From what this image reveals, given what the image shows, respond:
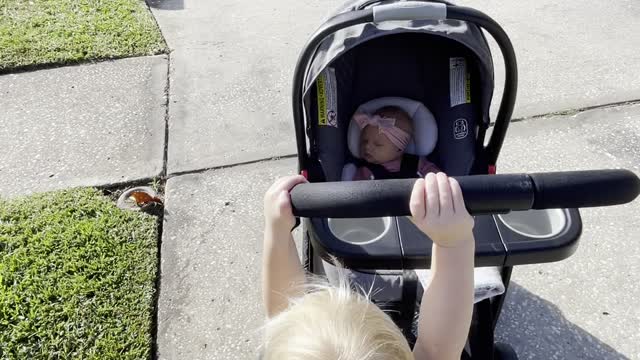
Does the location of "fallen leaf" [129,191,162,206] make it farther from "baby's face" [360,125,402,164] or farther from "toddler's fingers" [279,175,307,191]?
"toddler's fingers" [279,175,307,191]

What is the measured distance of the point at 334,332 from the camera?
1.10 m

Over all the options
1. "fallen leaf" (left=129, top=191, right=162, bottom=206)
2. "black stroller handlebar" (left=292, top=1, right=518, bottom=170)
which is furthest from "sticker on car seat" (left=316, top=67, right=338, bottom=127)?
"fallen leaf" (left=129, top=191, right=162, bottom=206)

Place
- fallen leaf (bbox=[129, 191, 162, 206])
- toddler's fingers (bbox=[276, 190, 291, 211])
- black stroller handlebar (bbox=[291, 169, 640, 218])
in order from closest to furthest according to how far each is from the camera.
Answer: black stroller handlebar (bbox=[291, 169, 640, 218]) → toddler's fingers (bbox=[276, 190, 291, 211]) → fallen leaf (bbox=[129, 191, 162, 206])

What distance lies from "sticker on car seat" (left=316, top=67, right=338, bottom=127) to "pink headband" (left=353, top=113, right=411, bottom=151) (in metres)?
0.15

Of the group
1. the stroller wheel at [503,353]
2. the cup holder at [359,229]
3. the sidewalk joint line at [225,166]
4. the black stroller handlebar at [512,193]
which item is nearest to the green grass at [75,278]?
the sidewalk joint line at [225,166]

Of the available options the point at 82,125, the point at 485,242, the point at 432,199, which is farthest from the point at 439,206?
the point at 82,125

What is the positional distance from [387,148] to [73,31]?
281 cm

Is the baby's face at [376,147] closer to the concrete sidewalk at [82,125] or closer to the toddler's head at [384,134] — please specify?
the toddler's head at [384,134]

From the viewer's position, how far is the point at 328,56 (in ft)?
5.77

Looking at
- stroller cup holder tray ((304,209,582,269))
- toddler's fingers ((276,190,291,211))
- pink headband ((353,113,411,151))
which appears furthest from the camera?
pink headband ((353,113,411,151))

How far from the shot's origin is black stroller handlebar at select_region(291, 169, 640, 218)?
3.47 ft

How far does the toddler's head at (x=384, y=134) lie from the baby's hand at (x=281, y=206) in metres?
0.90

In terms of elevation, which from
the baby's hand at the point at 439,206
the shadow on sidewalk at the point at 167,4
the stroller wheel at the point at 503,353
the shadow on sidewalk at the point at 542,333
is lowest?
the shadow on sidewalk at the point at 542,333

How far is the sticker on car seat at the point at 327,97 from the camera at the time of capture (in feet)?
6.35
